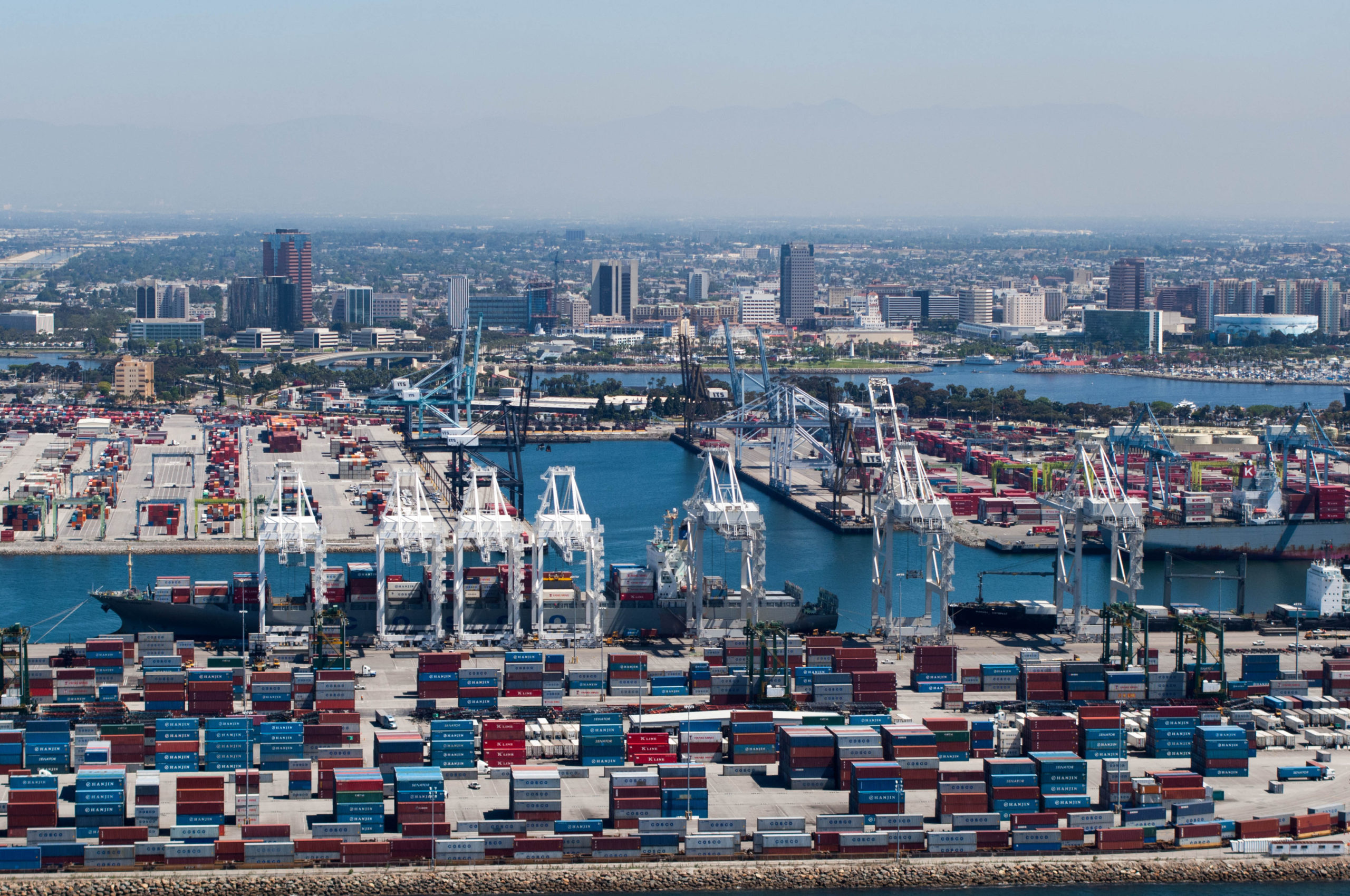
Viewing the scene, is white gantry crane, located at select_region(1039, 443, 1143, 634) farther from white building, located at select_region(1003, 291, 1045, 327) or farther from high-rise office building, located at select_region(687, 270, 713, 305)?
high-rise office building, located at select_region(687, 270, 713, 305)

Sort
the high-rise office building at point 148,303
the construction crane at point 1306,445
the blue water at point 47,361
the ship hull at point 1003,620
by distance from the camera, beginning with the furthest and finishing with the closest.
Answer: the high-rise office building at point 148,303 → the blue water at point 47,361 → the construction crane at point 1306,445 → the ship hull at point 1003,620

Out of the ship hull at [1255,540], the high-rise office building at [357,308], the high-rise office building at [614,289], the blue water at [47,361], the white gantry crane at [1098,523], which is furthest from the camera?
the high-rise office building at [614,289]

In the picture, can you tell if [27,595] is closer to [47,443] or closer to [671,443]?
[47,443]

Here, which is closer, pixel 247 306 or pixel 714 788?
pixel 714 788

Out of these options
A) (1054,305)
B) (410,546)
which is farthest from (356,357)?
(410,546)

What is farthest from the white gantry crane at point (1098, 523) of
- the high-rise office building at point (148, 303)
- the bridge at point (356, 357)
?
the high-rise office building at point (148, 303)

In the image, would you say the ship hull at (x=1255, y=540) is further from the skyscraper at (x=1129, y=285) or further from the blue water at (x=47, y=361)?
the skyscraper at (x=1129, y=285)

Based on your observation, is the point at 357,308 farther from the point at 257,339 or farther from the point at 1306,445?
the point at 1306,445
